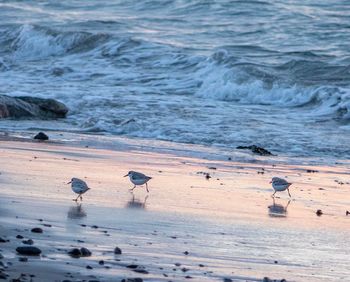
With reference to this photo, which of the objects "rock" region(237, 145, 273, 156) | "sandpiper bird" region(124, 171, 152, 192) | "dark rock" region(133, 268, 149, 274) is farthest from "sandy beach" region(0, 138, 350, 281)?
"rock" region(237, 145, 273, 156)

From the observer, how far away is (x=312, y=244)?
279 inches

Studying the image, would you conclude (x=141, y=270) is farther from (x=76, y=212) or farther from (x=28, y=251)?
(x=76, y=212)

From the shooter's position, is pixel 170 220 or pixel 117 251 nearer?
pixel 117 251

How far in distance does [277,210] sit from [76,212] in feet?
6.27

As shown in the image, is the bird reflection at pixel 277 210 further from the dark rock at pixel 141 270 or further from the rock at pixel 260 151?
the rock at pixel 260 151

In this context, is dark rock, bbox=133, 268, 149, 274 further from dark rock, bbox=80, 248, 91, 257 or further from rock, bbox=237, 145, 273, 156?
rock, bbox=237, 145, 273, 156

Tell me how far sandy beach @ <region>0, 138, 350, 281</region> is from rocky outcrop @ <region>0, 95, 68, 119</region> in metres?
4.00

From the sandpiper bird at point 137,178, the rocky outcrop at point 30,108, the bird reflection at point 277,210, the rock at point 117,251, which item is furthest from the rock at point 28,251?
the rocky outcrop at point 30,108

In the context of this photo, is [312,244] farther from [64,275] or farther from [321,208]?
[64,275]

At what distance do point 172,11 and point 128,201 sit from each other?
22156mm

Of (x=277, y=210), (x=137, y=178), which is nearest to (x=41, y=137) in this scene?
→ (x=137, y=178)

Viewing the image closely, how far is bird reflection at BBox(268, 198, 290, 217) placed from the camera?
834 cm

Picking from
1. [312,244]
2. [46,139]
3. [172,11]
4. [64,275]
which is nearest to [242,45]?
[172,11]

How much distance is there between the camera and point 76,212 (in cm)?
760
